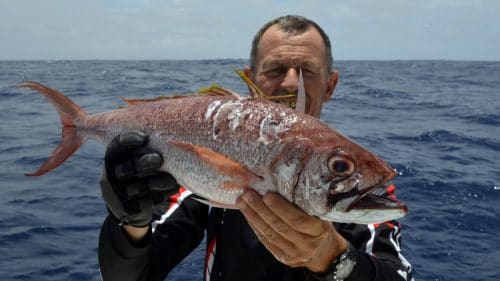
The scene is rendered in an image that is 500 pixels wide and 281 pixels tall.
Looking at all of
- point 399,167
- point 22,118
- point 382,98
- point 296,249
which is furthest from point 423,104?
point 296,249

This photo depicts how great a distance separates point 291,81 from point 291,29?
1.58 feet

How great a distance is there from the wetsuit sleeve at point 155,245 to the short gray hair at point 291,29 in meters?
1.29

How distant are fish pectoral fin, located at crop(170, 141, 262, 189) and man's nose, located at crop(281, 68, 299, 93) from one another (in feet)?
3.88

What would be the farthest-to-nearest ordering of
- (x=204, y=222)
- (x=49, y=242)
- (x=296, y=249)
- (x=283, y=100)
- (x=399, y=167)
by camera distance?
1. (x=399, y=167)
2. (x=49, y=242)
3. (x=204, y=222)
4. (x=283, y=100)
5. (x=296, y=249)

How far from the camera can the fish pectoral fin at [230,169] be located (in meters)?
2.26

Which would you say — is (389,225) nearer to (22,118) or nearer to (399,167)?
(399,167)

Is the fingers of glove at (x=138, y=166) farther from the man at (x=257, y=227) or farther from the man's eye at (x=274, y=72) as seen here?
the man's eye at (x=274, y=72)

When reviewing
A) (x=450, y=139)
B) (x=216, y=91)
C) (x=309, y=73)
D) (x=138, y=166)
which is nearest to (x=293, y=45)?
(x=309, y=73)

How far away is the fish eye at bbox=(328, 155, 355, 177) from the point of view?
212 centimetres

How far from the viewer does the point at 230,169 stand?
7.42ft

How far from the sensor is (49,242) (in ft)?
21.2

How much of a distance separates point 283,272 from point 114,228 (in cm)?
117

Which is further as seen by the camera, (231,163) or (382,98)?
(382,98)

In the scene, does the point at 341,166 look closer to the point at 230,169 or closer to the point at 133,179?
the point at 230,169
